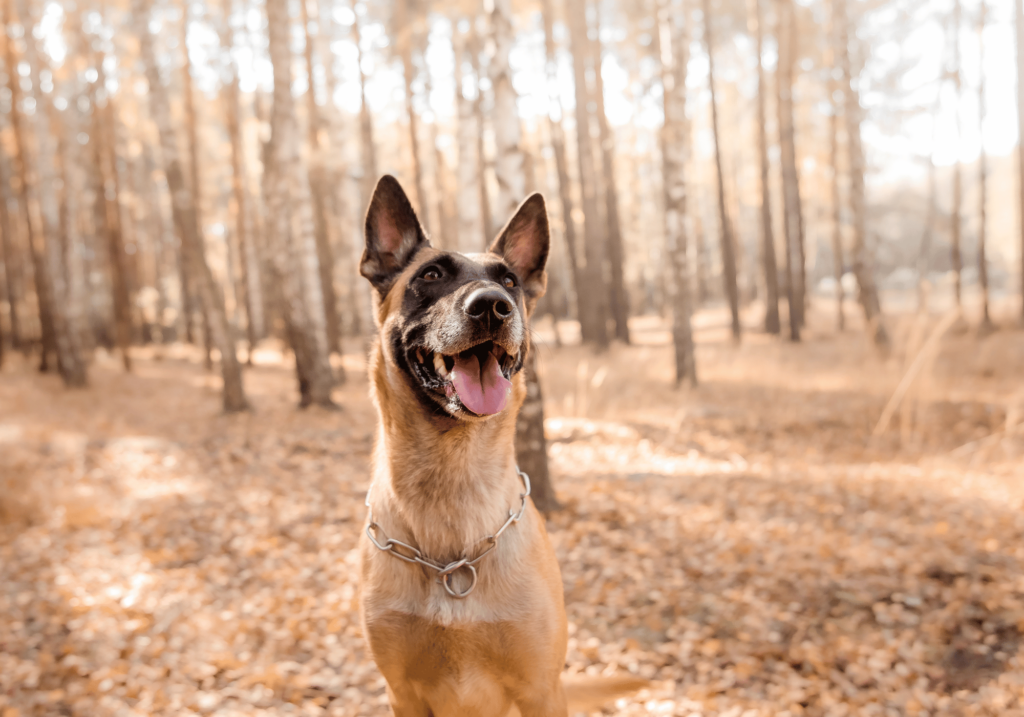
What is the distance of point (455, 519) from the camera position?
2.68m

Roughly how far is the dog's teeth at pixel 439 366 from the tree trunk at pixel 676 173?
10694mm

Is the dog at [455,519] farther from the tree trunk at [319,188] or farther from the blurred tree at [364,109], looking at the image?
the blurred tree at [364,109]

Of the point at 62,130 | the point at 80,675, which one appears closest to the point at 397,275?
the point at 80,675

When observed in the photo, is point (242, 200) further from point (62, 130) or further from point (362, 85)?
point (62, 130)

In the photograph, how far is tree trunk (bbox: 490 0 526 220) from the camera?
6250mm

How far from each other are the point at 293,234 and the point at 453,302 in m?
10.9

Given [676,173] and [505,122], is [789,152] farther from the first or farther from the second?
[505,122]

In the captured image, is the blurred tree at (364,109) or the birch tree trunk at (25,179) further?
the blurred tree at (364,109)

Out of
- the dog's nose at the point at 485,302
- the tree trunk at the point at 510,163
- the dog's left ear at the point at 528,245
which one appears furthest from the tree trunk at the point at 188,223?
the dog's nose at the point at 485,302

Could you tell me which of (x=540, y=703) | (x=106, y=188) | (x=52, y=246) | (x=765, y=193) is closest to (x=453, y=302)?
(x=540, y=703)

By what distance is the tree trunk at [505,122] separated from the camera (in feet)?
20.5

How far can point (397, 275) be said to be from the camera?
313 centimetres

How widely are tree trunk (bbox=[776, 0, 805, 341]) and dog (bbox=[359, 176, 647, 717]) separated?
16.9 m

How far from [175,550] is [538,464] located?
3.53 metres
